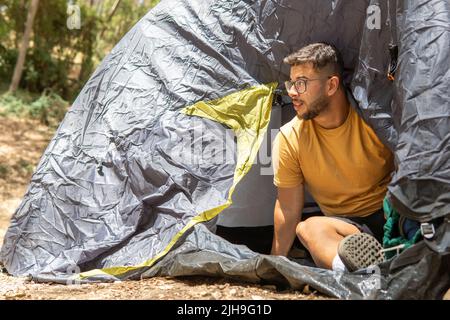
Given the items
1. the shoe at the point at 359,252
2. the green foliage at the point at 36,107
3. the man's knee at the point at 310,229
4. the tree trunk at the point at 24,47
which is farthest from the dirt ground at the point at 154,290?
the tree trunk at the point at 24,47

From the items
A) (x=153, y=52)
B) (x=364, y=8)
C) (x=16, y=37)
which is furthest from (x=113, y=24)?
(x=364, y=8)

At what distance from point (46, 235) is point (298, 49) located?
1.74 metres

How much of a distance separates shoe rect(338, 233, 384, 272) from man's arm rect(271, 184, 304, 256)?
1.64 feet

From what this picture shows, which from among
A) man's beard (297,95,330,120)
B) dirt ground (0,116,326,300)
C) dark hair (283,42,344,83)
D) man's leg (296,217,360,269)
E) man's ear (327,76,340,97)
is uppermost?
dark hair (283,42,344,83)

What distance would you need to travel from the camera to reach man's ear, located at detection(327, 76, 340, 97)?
309 centimetres

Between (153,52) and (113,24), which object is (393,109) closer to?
(153,52)

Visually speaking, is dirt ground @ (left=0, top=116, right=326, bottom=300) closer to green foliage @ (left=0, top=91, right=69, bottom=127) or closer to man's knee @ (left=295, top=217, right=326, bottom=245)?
man's knee @ (left=295, top=217, right=326, bottom=245)

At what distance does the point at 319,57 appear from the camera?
3.07 meters

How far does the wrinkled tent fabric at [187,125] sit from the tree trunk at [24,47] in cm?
499

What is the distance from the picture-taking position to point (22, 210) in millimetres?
3705

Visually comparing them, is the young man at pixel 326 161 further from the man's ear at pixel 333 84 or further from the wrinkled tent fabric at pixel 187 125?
the wrinkled tent fabric at pixel 187 125

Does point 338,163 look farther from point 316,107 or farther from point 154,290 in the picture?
point 154,290

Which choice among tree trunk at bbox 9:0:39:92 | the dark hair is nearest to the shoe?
the dark hair

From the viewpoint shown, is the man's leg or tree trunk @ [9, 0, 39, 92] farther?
tree trunk @ [9, 0, 39, 92]
